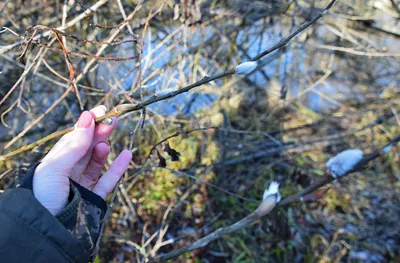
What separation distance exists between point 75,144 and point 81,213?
0.71 ft

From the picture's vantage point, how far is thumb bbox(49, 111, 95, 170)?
1.13 meters

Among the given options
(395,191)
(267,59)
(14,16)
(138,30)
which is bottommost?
(395,191)

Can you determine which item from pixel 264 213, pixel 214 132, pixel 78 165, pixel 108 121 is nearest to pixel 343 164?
pixel 264 213

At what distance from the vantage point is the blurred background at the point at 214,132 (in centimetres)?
254

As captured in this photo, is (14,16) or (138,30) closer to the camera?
(14,16)

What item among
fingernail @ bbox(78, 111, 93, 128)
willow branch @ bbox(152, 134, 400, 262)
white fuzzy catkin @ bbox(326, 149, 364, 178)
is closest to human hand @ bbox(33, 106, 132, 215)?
fingernail @ bbox(78, 111, 93, 128)

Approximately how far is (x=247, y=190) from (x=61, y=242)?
2.28 m

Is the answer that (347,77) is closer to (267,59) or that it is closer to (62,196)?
(267,59)

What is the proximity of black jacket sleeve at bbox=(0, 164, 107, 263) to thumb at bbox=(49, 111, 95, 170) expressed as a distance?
129 millimetres

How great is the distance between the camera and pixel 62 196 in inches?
42.9

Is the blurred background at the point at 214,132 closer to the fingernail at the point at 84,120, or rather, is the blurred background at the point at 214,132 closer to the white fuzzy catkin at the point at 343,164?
the white fuzzy catkin at the point at 343,164

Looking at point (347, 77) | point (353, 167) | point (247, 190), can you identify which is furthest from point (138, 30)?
point (347, 77)

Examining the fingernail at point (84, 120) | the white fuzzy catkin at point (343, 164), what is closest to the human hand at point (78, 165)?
the fingernail at point (84, 120)

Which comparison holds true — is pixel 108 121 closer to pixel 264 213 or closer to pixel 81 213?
pixel 81 213
